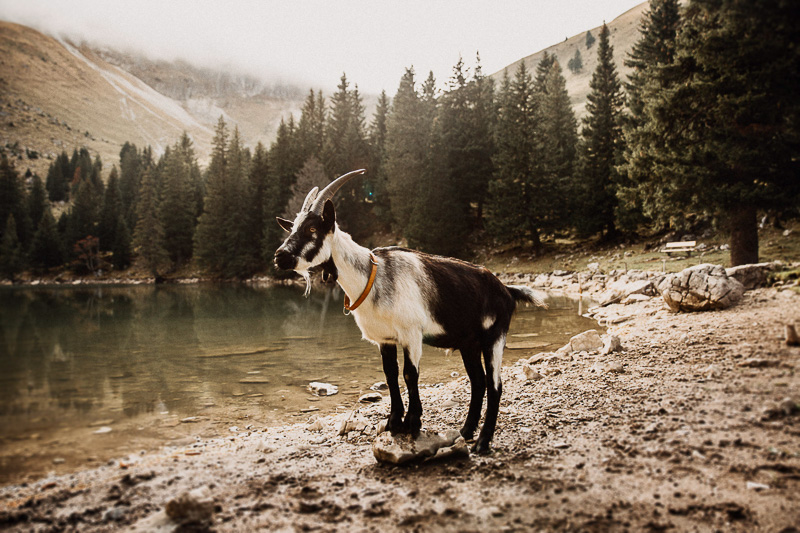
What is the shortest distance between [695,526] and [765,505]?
19.3 inches

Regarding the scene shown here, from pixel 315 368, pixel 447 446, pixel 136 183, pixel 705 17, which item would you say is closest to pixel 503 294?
pixel 447 446

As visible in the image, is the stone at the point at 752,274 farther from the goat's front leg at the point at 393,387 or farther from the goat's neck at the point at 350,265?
the goat's neck at the point at 350,265

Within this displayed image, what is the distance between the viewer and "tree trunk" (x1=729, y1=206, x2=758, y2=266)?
10922 mm

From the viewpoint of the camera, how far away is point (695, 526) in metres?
2.61

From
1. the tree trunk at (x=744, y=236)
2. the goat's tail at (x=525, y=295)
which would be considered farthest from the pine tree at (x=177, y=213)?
the goat's tail at (x=525, y=295)

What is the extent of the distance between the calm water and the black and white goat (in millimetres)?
2834

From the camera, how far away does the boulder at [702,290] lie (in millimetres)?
8531

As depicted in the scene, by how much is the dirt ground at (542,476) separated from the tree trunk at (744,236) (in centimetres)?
750

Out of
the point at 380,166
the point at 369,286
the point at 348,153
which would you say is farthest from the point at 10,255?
the point at 369,286

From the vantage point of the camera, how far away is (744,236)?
38.3ft

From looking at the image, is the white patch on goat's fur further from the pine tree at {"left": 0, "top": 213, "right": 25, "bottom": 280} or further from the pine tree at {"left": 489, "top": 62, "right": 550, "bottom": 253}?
the pine tree at {"left": 0, "top": 213, "right": 25, "bottom": 280}

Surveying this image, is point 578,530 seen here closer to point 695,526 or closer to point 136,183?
point 695,526

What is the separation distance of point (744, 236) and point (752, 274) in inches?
162

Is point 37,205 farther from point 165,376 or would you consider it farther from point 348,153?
point 165,376
